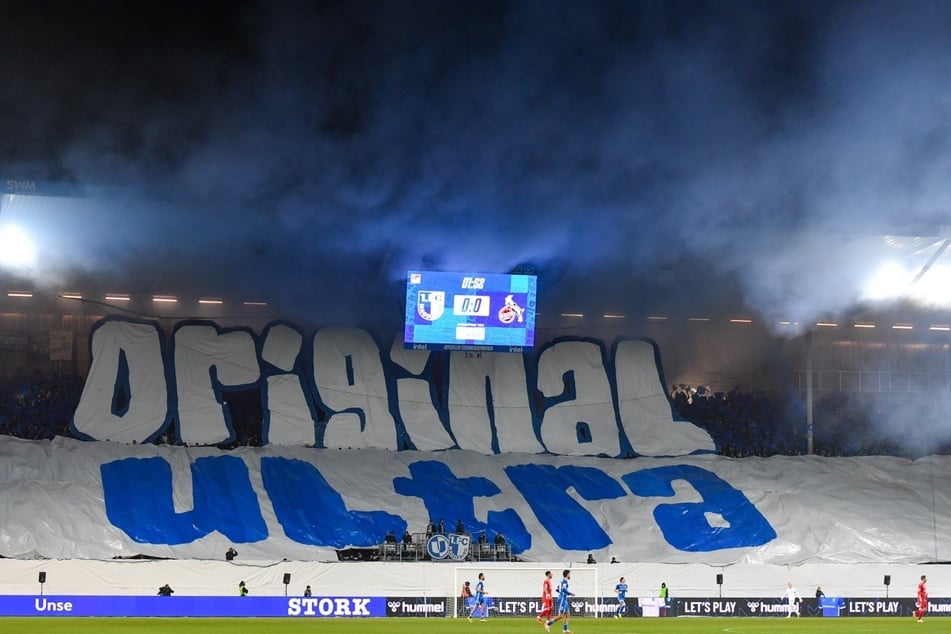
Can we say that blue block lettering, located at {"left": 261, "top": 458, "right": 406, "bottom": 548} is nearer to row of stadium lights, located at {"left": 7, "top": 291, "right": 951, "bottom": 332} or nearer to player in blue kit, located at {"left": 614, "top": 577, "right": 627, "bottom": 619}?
row of stadium lights, located at {"left": 7, "top": 291, "right": 951, "bottom": 332}

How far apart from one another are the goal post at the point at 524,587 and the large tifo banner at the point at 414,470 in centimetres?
283

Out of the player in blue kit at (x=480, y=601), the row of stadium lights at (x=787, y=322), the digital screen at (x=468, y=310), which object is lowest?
the player in blue kit at (x=480, y=601)

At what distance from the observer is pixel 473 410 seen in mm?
40562

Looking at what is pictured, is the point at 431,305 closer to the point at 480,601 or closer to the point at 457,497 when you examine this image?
the point at 457,497

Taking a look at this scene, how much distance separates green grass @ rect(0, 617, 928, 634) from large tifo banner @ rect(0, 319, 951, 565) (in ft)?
17.4

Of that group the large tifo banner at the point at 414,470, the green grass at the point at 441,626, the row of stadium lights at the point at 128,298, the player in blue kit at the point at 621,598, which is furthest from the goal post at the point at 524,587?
the row of stadium lights at the point at 128,298

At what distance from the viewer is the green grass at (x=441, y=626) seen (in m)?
23.8

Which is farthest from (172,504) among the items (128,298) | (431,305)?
(431,305)

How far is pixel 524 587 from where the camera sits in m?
31.9

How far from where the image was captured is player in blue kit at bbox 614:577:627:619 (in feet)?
101

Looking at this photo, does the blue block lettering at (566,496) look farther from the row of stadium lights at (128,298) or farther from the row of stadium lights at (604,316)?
the row of stadium lights at (128,298)

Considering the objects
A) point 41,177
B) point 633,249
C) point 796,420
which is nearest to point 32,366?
point 41,177

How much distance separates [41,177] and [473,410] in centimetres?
1516

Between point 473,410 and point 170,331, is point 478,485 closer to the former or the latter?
point 473,410
